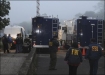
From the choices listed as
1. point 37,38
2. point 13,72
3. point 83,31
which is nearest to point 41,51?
point 37,38

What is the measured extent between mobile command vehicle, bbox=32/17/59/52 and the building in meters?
2.26

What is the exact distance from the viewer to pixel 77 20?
25.8 metres

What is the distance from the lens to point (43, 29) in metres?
26.3

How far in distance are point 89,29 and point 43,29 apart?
4164 mm

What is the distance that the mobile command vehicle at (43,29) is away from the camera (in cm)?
2611

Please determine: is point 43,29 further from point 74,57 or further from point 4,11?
point 74,57

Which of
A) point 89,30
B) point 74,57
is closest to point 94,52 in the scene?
point 74,57

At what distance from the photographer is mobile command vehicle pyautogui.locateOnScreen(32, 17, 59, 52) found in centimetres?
2611

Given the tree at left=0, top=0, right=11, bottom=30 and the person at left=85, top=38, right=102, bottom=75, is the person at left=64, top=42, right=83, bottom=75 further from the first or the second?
the tree at left=0, top=0, right=11, bottom=30

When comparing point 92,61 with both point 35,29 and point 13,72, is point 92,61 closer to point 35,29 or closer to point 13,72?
point 13,72

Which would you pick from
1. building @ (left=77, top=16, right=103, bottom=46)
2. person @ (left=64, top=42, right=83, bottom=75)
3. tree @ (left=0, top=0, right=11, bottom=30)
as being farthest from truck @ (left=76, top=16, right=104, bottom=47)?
person @ (left=64, top=42, right=83, bottom=75)

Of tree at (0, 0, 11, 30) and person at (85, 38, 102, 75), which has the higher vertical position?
tree at (0, 0, 11, 30)

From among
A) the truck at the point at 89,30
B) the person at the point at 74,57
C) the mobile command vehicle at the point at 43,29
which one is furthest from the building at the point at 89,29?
the person at the point at 74,57

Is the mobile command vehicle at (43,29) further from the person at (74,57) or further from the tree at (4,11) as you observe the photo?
the person at (74,57)
